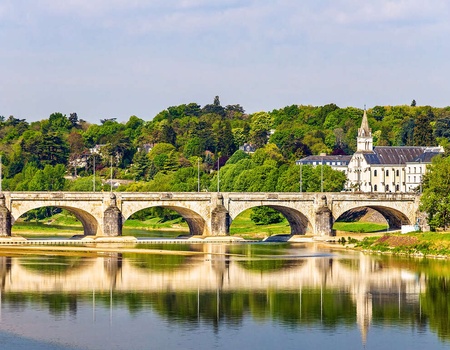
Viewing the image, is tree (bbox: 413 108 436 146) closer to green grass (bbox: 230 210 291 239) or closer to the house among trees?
the house among trees

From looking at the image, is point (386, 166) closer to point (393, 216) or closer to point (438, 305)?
point (393, 216)

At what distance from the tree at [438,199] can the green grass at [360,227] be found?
2063 cm

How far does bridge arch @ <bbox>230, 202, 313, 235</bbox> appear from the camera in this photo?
122 meters

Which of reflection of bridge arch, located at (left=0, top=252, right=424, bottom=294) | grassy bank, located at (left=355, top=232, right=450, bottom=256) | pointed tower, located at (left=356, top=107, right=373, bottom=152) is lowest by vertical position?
reflection of bridge arch, located at (left=0, top=252, right=424, bottom=294)

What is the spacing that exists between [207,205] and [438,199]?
25.1m

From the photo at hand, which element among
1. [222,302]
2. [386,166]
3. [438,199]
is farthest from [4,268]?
[386,166]

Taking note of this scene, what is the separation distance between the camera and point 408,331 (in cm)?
5900

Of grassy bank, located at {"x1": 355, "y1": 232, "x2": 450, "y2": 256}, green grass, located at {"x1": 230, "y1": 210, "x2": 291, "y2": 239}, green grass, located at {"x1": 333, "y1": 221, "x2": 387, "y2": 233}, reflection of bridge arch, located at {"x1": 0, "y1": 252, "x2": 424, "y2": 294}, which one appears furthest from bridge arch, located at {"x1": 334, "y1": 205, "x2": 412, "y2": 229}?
reflection of bridge arch, located at {"x1": 0, "y1": 252, "x2": 424, "y2": 294}

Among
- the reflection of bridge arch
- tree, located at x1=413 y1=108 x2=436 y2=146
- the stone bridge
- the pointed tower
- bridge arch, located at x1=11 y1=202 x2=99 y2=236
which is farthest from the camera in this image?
tree, located at x1=413 y1=108 x2=436 y2=146

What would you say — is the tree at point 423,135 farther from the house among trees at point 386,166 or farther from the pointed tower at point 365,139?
the pointed tower at point 365,139

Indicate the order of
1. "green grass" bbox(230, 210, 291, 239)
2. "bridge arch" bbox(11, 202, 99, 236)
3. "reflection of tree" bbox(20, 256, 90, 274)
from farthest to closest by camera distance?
"green grass" bbox(230, 210, 291, 239) < "bridge arch" bbox(11, 202, 99, 236) < "reflection of tree" bbox(20, 256, 90, 274)

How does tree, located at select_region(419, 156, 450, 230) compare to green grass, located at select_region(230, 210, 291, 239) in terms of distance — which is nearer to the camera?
tree, located at select_region(419, 156, 450, 230)

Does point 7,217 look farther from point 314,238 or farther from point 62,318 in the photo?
point 62,318

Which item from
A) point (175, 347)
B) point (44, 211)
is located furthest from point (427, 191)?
point (44, 211)
